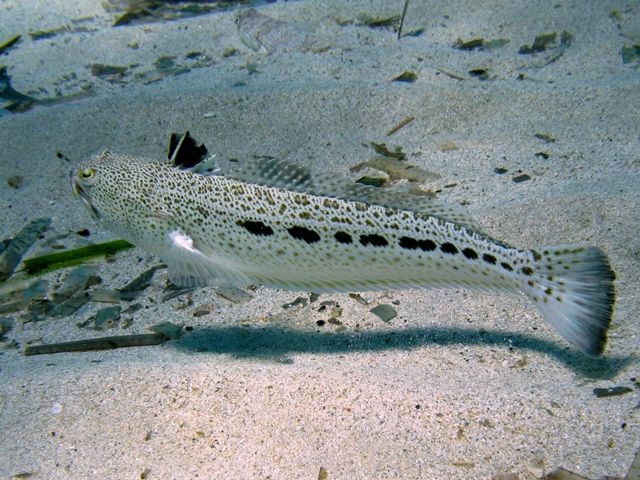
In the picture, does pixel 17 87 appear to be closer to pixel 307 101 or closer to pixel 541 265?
pixel 307 101

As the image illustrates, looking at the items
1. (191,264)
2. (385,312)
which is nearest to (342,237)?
(191,264)

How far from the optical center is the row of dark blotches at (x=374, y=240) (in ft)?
10.7

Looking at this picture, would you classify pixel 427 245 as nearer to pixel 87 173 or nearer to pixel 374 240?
pixel 374 240

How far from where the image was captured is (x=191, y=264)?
374 cm

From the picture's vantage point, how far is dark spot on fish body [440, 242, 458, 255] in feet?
10.8

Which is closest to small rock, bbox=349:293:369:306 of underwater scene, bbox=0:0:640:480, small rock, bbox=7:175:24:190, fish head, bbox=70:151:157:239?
underwater scene, bbox=0:0:640:480

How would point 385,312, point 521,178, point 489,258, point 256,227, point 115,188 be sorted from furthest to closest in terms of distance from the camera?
point 521,178 < point 385,312 < point 115,188 < point 256,227 < point 489,258

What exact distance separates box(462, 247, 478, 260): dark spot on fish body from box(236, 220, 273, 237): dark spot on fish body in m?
1.23

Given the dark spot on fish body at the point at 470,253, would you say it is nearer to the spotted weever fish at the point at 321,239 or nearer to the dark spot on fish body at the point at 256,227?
the spotted weever fish at the point at 321,239

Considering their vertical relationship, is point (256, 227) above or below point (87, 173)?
below

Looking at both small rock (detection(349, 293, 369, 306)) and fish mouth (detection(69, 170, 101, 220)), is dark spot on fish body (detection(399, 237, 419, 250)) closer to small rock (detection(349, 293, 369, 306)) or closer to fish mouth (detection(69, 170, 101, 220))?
small rock (detection(349, 293, 369, 306))

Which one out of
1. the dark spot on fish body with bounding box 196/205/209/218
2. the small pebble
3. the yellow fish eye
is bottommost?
the small pebble

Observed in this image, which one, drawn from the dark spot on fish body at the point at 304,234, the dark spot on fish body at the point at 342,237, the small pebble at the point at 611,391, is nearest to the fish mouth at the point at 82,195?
the dark spot on fish body at the point at 304,234

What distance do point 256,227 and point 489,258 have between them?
58.2 inches
